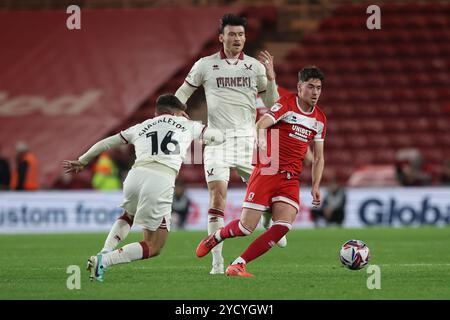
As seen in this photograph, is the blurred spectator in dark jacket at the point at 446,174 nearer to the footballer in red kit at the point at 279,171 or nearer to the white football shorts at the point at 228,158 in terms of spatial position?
the white football shorts at the point at 228,158

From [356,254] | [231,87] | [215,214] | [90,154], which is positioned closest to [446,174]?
[231,87]

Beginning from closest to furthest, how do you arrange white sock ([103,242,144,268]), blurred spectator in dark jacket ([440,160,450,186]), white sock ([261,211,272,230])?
white sock ([103,242,144,268])
white sock ([261,211,272,230])
blurred spectator in dark jacket ([440,160,450,186])

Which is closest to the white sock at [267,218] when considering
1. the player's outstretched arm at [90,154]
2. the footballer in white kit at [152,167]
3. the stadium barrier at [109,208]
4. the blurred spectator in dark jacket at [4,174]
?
the footballer in white kit at [152,167]

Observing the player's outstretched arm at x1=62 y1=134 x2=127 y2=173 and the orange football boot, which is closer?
the player's outstretched arm at x1=62 y1=134 x2=127 y2=173

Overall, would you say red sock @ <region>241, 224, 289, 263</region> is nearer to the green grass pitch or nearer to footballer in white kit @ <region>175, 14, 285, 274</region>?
the green grass pitch

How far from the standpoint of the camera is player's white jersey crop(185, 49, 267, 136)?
10.3m

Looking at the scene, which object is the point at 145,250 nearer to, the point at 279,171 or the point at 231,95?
the point at 279,171

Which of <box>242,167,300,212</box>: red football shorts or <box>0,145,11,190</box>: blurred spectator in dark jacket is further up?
<box>0,145,11,190</box>: blurred spectator in dark jacket

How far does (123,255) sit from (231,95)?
2.41m

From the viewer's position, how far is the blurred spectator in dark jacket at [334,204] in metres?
20.9

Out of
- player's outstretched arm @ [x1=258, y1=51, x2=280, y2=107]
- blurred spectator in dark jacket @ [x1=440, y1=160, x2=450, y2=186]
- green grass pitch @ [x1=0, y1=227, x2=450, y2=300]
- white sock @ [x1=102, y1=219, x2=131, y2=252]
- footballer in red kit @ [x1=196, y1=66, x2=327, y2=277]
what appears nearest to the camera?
green grass pitch @ [x1=0, y1=227, x2=450, y2=300]

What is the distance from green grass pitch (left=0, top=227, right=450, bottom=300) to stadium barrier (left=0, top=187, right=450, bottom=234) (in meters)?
4.70

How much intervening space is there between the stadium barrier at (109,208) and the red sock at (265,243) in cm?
1135

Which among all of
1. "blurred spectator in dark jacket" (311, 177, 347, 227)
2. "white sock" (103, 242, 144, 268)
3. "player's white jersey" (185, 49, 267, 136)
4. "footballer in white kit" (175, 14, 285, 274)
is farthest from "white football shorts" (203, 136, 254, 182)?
"blurred spectator in dark jacket" (311, 177, 347, 227)
